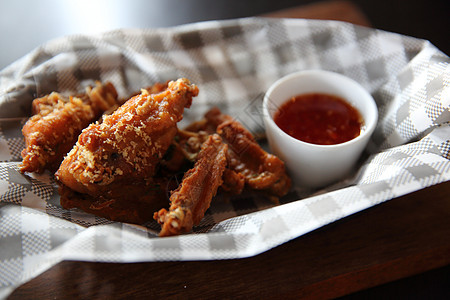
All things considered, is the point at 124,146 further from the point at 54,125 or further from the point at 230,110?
the point at 230,110

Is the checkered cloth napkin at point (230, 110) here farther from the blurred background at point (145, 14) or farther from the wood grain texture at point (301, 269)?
the blurred background at point (145, 14)

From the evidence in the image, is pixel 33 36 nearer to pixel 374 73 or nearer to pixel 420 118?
pixel 374 73

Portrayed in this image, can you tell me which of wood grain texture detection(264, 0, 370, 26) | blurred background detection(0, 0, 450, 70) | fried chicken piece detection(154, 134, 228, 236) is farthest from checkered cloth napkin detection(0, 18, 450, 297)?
blurred background detection(0, 0, 450, 70)

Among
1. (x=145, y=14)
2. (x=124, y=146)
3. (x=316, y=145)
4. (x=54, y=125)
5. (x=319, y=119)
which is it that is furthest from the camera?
(x=145, y=14)

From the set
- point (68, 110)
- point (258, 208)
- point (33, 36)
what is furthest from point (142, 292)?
point (33, 36)

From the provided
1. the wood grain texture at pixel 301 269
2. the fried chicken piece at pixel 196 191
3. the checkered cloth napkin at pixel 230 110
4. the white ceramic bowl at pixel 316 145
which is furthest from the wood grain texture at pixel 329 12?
the wood grain texture at pixel 301 269

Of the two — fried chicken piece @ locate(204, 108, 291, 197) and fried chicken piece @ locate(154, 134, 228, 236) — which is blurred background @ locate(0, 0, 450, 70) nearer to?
fried chicken piece @ locate(204, 108, 291, 197)

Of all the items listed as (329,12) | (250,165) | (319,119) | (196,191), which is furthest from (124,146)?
(329,12)
